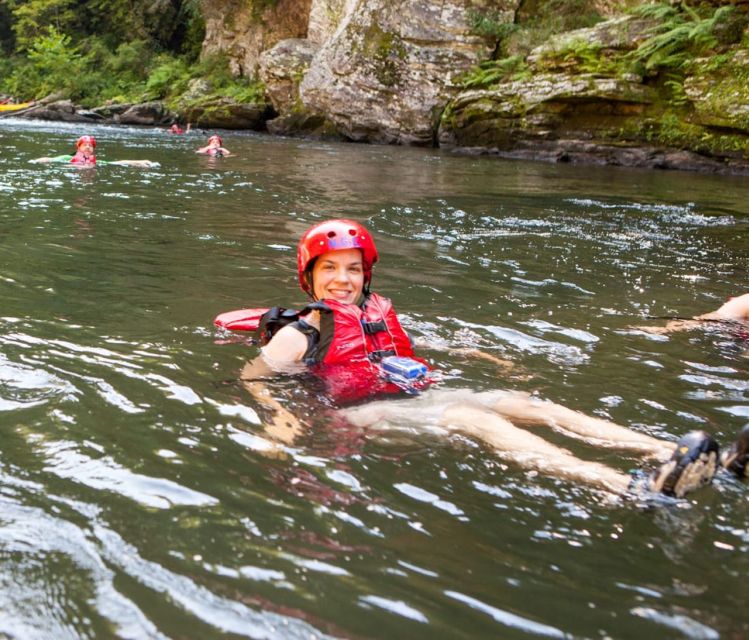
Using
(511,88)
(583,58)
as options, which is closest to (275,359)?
(583,58)

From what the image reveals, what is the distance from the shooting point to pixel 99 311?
5.39 metres

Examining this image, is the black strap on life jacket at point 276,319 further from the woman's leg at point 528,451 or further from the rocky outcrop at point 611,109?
the rocky outcrop at point 611,109

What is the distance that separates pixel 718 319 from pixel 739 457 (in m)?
2.97

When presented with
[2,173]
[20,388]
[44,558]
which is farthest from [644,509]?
[2,173]

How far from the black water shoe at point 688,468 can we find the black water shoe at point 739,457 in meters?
0.11

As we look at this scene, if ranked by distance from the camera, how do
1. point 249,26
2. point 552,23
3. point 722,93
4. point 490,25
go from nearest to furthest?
point 722,93
point 552,23
point 490,25
point 249,26

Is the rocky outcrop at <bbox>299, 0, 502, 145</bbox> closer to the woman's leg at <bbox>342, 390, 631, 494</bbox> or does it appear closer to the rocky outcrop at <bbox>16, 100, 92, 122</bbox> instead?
the rocky outcrop at <bbox>16, 100, 92, 122</bbox>

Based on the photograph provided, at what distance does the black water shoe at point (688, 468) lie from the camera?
2.79 m

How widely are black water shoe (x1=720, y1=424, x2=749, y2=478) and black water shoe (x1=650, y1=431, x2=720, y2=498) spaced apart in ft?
0.37

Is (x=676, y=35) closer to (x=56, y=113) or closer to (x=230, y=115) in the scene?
(x=230, y=115)

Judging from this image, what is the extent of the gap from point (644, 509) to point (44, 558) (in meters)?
2.04

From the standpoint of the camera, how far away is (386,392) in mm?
3941

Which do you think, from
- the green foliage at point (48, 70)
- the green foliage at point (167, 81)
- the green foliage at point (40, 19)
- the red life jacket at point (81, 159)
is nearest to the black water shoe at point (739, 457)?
the red life jacket at point (81, 159)

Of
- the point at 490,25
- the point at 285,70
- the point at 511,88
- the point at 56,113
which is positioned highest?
the point at 490,25
